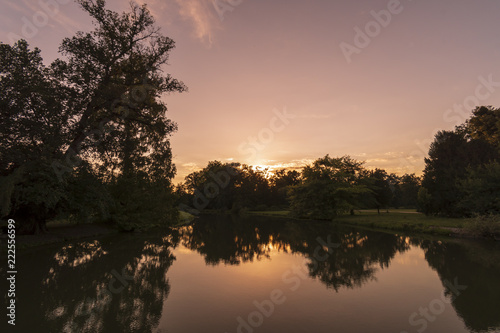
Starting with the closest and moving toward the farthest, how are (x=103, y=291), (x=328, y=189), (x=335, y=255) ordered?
(x=103, y=291) < (x=335, y=255) < (x=328, y=189)

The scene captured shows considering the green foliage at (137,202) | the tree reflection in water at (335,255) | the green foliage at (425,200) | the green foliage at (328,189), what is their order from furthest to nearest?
1. the green foliage at (328,189)
2. the green foliage at (425,200)
3. the green foliage at (137,202)
4. the tree reflection in water at (335,255)

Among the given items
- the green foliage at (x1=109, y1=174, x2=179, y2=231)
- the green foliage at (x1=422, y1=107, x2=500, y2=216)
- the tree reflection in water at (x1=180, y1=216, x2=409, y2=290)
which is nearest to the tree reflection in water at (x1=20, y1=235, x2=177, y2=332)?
the tree reflection in water at (x1=180, y1=216, x2=409, y2=290)

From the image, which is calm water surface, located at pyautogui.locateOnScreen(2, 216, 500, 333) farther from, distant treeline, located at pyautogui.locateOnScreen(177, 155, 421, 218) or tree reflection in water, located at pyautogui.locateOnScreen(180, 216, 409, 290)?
distant treeline, located at pyautogui.locateOnScreen(177, 155, 421, 218)

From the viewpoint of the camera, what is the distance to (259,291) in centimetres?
1003

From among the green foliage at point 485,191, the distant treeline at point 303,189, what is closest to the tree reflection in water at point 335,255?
the green foliage at point 485,191

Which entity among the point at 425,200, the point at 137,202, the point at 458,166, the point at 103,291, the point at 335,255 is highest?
the point at 458,166

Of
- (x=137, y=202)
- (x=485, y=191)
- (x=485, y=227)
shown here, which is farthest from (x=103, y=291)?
(x=485, y=191)

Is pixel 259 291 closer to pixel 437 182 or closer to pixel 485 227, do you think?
pixel 485 227

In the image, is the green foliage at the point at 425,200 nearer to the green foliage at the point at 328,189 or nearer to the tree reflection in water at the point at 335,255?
the green foliage at the point at 328,189

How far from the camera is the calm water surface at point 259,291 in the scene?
7.18 metres

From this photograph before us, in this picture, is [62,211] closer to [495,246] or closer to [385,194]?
[495,246]

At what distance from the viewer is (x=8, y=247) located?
16172mm

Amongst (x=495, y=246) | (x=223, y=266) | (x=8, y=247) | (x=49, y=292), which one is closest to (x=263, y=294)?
(x=223, y=266)

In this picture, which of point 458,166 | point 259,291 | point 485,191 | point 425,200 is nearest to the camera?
point 259,291
